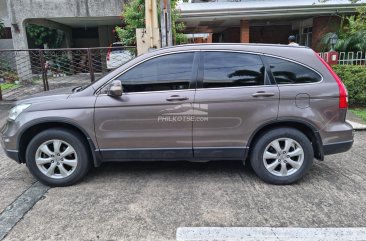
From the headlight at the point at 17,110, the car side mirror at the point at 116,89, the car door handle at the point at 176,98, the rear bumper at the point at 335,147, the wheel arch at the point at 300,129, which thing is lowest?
the rear bumper at the point at 335,147

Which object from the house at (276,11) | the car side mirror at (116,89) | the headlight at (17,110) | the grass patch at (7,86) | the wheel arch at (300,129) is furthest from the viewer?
the grass patch at (7,86)

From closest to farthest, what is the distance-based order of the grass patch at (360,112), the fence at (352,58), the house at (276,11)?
the grass patch at (360,112) → the fence at (352,58) → the house at (276,11)

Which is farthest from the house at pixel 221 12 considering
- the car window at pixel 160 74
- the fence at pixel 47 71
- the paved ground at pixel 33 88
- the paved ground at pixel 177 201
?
the paved ground at pixel 177 201

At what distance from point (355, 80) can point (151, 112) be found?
6.60m

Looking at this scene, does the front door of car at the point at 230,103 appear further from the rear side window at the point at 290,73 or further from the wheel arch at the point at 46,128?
the wheel arch at the point at 46,128

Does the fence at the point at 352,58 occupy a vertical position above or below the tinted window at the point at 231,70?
below

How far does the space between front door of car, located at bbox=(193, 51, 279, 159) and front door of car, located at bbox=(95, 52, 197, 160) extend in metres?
0.16

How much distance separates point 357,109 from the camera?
842cm

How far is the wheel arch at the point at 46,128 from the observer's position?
3.95 meters

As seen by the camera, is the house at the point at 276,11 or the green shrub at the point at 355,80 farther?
the house at the point at 276,11

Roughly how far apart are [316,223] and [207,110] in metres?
1.71

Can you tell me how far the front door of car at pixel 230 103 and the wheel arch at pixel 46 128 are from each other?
131 centimetres

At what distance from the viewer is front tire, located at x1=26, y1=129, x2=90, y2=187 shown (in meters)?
3.98

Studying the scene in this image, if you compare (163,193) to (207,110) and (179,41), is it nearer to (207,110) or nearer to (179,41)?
(207,110)
